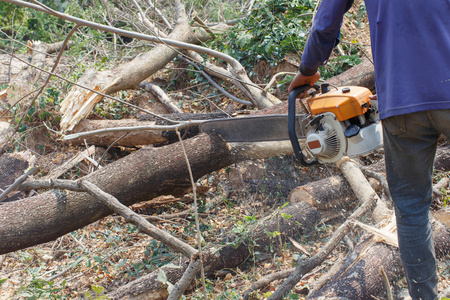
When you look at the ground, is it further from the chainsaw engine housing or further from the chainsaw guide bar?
the chainsaw engine housing

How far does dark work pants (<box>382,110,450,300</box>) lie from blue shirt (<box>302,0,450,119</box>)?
13cm

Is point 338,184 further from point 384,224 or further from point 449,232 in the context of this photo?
point 449,232

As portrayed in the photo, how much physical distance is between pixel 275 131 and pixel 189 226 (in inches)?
47.2

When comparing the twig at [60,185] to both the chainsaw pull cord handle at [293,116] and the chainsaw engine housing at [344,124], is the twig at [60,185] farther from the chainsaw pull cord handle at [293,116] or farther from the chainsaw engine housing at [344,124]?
the chainsaw engine housing at [344,124]

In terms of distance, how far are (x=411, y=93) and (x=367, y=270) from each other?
1139 millimetres

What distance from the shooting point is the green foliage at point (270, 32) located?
5.08 m

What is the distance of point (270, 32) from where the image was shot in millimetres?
5297

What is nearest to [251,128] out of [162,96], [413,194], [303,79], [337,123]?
[303,79]

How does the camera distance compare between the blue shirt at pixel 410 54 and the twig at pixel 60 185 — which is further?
the twig at pixel 60 185

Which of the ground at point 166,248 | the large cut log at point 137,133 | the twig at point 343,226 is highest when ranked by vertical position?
the large cut log at point 137,133

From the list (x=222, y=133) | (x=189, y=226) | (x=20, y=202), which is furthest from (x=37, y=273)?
(x=222, y=133)

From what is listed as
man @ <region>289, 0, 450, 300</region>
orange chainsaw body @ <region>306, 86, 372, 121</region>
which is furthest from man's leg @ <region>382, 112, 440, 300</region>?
orange chainsaw body @ <region>306, 86, 372, 121</region>

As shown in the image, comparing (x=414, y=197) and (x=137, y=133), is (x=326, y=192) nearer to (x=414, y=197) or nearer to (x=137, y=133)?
(x=414, y=197)

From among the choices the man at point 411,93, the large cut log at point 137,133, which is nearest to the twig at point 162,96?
the large cut log at point 137,133
